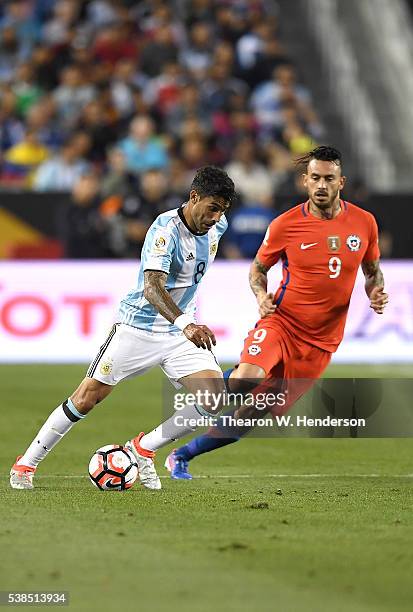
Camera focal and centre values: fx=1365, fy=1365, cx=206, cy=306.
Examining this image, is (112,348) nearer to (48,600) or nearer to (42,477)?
(42,477)

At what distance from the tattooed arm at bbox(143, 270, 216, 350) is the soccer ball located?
1.00 metres

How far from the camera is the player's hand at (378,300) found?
8812mm

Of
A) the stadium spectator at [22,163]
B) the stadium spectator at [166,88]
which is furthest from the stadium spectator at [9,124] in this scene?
the stadium spectator at [166,88]

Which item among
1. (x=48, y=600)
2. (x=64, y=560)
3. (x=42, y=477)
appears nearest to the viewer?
(x=48, y=600)

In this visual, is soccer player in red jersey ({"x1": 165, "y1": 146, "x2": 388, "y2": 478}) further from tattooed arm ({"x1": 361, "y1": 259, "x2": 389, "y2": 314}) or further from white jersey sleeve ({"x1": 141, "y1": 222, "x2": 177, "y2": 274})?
white jersey sleeve ({"x1": 141, "y1": 222, "x2": 177, "y2": 274})

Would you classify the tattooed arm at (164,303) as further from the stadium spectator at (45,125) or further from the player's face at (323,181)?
the stadium spectator at (45,125)

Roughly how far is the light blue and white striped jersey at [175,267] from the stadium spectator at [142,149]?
35.1 ft

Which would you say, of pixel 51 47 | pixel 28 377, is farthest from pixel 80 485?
pixel 51 47

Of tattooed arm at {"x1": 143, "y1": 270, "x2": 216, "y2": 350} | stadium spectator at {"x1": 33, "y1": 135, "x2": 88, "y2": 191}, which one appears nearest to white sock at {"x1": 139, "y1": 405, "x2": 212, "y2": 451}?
tattooed arm at {"x1": 143, "y1": 270, "x2": 216, "y2": 350}

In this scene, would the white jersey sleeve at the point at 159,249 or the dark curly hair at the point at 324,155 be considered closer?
the white jersey sleeve at the point at 159,249

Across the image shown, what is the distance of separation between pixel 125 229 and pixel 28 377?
111 inches

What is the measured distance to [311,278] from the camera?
29.7 feet

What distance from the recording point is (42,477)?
9219mm

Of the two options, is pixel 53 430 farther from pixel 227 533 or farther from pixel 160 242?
pixel 227 533
